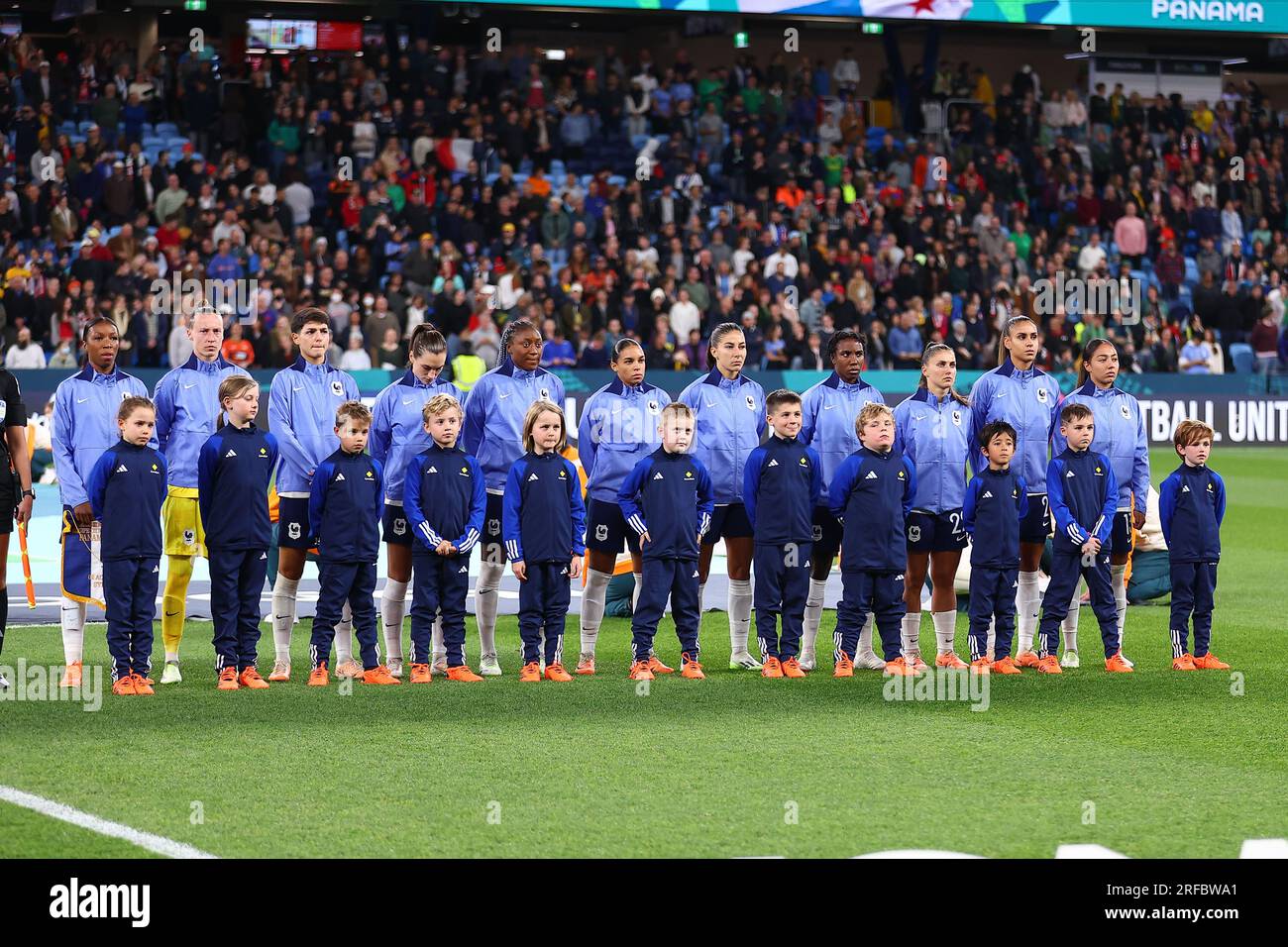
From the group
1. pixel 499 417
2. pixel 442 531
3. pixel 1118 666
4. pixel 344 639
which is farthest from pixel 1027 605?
pixel 344 639

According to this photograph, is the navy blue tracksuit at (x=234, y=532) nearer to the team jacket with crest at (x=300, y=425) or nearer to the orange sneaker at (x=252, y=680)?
the orange sneaker at (x=252, y=680)

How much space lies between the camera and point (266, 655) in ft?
35.4

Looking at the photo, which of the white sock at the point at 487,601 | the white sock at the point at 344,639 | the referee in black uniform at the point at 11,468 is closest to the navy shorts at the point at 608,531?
the white sock at the point at 487,601

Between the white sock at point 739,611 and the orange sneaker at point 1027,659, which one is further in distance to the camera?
the orange sneaker at point 1027,659

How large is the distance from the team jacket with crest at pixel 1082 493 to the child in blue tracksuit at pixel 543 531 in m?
2.71

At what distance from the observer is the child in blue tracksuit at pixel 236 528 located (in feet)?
30.8

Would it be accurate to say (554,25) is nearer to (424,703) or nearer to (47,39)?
(47,39)

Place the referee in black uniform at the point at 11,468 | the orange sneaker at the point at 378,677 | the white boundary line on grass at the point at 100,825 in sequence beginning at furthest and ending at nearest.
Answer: the orange sneaker at the point at 378,677
the referee in black uniform at the point at 11,468
the white boundary line on grass at the point at 100,825

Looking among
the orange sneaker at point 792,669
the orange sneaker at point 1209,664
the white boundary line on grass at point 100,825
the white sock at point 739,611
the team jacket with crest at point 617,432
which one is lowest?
the orange sneaker at point 1209,664

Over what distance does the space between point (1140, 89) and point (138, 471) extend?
31.8 metres

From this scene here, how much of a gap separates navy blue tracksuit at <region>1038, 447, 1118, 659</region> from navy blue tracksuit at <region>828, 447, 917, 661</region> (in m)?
0.91

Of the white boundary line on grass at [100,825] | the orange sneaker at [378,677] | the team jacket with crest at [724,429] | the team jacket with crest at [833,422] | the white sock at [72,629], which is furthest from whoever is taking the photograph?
the team jacket with crest at [833,422]

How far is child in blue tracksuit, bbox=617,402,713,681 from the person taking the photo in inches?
384

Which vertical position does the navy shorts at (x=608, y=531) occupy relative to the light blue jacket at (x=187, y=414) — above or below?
below
